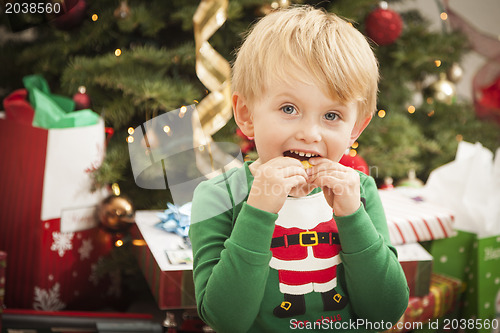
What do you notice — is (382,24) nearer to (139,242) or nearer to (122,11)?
(122,11)

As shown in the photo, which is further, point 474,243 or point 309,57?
point 474,243

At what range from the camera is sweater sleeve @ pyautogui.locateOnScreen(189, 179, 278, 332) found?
49 cm

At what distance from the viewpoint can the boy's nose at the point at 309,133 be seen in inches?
19.3

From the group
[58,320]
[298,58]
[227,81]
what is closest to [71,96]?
[58,320]

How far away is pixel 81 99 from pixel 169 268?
0.54m

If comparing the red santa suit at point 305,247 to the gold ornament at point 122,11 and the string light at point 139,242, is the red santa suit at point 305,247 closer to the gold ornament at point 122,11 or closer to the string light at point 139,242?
the string light at point 139,242

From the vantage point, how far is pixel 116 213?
3.38 ft

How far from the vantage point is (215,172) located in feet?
1.86

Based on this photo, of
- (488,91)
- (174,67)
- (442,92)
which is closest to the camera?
(174,67)

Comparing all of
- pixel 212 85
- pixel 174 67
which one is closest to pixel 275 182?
pixel 212 85

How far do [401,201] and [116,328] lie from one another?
0.64 meters

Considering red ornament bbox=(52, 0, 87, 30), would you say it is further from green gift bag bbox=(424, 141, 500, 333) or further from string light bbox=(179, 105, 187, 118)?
green gift bag bbox=(424, 141, 500, 333)

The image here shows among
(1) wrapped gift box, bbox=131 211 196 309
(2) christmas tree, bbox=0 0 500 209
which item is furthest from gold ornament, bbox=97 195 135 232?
(1) wrapped gift box, bbox=131 211 196 309

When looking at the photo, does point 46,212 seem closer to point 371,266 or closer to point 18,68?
point 18,68
